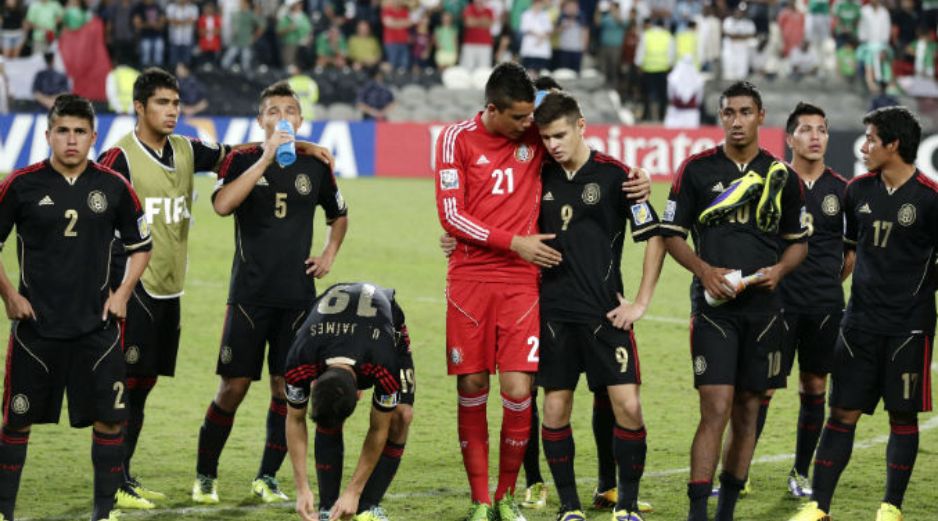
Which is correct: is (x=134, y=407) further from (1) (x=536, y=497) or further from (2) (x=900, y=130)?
(2) (x=900, y=130)

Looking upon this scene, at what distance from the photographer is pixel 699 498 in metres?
7.66

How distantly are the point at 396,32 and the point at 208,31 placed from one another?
353 centimetres

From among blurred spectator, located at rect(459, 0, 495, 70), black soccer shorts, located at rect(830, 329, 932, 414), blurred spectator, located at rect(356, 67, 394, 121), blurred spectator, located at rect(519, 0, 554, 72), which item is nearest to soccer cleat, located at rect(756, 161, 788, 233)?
black soccer shorts, located at rect(830, 329, 932, 414)

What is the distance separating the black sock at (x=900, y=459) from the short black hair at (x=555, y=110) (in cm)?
237

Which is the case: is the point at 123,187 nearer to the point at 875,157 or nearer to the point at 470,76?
the point at 875,157

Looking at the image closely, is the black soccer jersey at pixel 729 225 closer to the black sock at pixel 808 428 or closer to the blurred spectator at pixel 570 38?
the black sock at pixel 808 428

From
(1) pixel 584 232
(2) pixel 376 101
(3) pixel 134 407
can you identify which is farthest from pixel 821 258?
(2) pixel 376 101

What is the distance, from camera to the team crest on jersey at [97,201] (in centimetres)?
756

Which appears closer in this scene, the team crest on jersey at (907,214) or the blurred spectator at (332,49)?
the team crest on jersey at (907,214)

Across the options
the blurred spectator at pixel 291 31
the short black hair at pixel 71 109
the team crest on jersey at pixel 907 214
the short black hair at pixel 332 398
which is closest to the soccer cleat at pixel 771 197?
A: the team crest on jersey at pixel 907 214

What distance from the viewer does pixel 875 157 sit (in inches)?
313

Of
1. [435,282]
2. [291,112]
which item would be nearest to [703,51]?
[435,282]

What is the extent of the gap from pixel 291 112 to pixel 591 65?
21626mm

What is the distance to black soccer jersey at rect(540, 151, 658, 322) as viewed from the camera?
787 cm
